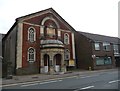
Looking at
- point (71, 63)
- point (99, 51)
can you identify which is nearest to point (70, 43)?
point (71, 63)

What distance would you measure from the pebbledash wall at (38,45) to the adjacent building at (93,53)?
701 centimetres

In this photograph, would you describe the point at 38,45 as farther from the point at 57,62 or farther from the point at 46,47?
the point at 57,62

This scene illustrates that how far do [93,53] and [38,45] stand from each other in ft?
40.2

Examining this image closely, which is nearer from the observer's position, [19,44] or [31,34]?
[19,44]

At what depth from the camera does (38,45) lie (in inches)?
1312

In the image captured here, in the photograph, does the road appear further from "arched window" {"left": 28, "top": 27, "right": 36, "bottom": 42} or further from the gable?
the gable

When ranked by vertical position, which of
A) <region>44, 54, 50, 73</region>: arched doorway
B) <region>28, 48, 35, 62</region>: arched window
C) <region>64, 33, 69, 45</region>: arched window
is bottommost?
<region>44, 54, 50, 73</region>: arched doorway

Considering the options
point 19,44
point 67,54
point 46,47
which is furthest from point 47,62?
point 67,54

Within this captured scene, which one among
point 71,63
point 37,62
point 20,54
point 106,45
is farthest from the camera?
point 106,45

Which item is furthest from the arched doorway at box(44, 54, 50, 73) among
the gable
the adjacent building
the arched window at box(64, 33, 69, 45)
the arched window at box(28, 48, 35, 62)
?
the adjacent building

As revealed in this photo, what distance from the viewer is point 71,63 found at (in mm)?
37250

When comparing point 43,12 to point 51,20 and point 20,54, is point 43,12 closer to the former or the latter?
point 51,20

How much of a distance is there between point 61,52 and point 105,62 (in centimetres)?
1399

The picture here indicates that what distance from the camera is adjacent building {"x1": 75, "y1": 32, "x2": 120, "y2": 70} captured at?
39.2 m
